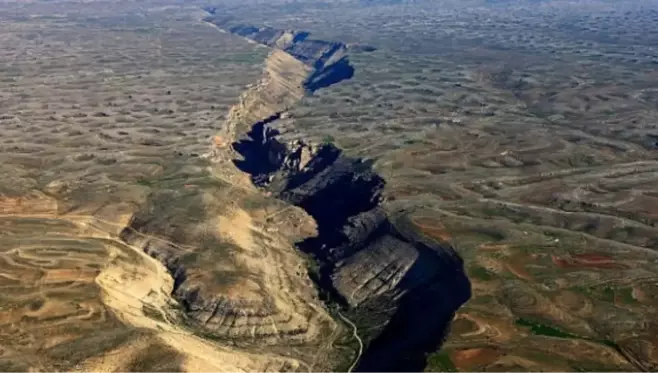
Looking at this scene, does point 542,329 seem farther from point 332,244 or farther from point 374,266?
point 332,244

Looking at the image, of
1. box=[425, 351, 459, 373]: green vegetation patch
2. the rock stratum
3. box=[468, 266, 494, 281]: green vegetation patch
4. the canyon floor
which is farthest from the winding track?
box=[468, 266, 494, 281]: green vegetation patch

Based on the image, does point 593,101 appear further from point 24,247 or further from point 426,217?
point 24,247

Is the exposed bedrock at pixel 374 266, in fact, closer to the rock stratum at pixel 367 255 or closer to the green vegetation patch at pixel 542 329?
the rock stratum at pixel 367 255

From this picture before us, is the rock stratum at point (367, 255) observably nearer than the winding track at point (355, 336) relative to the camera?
No

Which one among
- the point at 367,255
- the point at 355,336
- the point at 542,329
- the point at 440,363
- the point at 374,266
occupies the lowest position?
the point at 355,336

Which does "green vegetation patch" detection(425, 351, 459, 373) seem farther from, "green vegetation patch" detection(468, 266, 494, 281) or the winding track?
"green vegetation patch" detection(468, 266, 494, 281)

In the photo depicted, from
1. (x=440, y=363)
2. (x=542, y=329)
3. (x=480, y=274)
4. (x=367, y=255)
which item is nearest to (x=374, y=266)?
(x=367, y=255)

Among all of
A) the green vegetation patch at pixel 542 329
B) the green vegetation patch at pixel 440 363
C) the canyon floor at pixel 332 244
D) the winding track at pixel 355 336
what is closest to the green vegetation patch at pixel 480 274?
the canyon floor at pixel 332 244

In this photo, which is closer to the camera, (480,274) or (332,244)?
(480,274)
